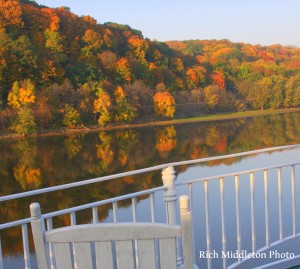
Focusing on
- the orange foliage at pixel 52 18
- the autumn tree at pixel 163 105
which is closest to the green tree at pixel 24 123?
the autumn tree at pixel 163 105

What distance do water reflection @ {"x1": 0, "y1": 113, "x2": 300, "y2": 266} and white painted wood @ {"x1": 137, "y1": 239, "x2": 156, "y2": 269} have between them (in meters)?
7.17

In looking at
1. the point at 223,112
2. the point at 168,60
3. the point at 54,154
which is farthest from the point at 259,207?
the point at 168,60

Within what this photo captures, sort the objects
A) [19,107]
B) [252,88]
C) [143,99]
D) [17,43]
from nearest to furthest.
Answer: [19,107] < [17,43] < [143,99] < [252,88]

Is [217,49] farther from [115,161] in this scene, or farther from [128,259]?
[128,259]

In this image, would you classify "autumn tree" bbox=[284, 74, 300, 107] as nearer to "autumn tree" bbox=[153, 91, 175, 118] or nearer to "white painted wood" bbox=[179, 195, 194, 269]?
"autumn tree" bbox=[153, 91, 175, 118]

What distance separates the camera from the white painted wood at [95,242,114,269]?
49.6 inches

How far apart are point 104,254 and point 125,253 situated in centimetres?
7

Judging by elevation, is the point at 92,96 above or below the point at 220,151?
above

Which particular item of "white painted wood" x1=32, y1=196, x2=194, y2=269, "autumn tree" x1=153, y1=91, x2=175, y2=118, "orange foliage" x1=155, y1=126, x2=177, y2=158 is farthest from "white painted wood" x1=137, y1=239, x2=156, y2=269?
"autumn tree" x1=153, y1=91, x2=175, y2=118

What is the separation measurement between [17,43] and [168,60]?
24368 mm

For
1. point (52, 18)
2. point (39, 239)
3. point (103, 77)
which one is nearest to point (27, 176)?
point (39, 239)

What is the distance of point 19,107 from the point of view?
3372 cm

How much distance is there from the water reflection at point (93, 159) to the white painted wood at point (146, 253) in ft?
23.5

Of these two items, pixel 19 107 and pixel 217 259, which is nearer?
pixel 217 259
